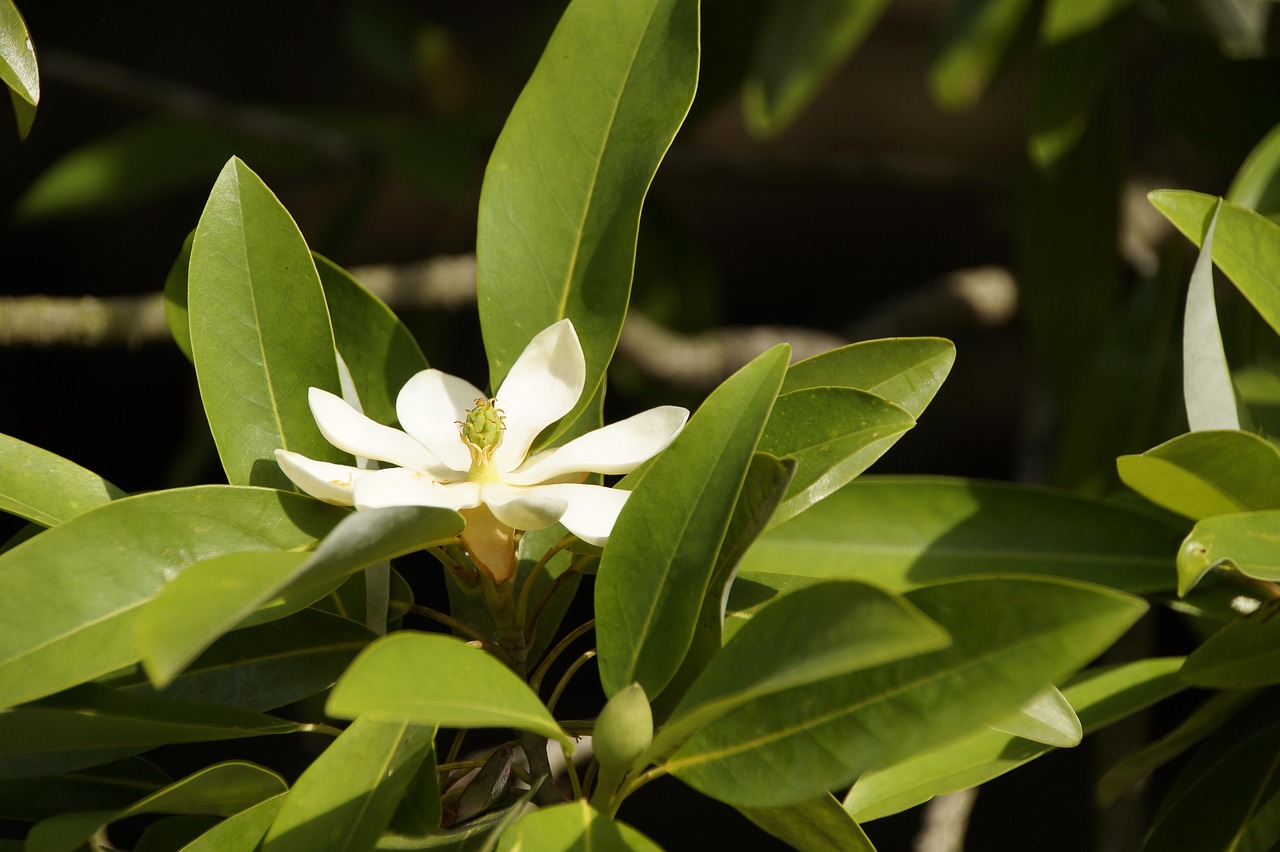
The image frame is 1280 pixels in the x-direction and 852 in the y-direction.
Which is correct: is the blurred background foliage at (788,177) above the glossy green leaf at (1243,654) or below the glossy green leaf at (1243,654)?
above

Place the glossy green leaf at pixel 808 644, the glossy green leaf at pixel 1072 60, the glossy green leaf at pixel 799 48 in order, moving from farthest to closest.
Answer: the glossy green leaf at pixel 799 48
the glossy green leaf at pixel 1072 60
the glossy green leaf at pixel 808 644

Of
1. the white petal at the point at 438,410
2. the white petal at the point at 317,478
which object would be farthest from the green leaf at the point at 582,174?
the white petal at the point at 317,478

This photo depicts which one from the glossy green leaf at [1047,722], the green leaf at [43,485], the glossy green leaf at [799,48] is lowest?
the glossy green leaf at [1047,722]

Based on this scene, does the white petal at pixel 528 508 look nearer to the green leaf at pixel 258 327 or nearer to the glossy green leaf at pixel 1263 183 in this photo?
the green leaf at pixel 258 327

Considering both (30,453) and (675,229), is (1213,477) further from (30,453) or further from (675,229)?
(675,229)

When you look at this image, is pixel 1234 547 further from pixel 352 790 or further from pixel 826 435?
pixel 352 790

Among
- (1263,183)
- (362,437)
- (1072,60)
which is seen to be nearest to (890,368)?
(362,437)

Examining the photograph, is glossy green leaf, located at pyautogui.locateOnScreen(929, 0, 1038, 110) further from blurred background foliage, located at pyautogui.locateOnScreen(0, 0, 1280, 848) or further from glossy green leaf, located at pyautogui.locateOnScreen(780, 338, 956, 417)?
glossy green leaf, located at pyautogui.locateOnScreen(780, 338, 956, 417)
